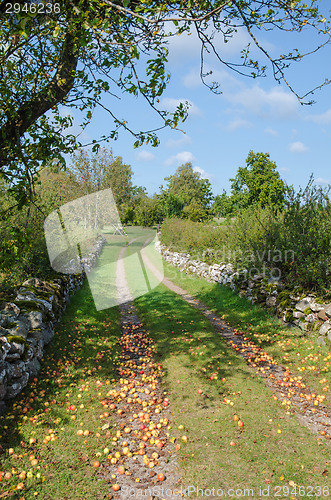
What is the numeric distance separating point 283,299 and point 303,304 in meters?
0.85

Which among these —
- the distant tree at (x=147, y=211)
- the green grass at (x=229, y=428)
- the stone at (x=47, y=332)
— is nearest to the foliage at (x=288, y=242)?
the green grass at (x=229, y=428)

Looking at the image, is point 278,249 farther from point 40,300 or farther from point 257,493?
point 257,493

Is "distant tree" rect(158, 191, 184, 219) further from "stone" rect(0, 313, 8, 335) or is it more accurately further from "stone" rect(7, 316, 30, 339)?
"stone" rect(0, 313, 8, 335)

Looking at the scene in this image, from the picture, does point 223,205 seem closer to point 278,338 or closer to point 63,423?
point 278,338

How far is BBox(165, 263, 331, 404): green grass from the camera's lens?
6.86 metres

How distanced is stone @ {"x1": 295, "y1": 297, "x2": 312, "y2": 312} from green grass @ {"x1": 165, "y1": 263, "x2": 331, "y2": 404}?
0.61 m

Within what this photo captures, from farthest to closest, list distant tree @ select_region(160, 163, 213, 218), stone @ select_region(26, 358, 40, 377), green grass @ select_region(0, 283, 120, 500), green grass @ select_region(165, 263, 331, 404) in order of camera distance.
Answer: distant tree @ select_region(160, 163, 213, 218), green grass @ select_region(165, 263, 331, 404), stone @ select_region(26, 358, 40, 377), green grass @ select_region(0, 283, 120, 500)

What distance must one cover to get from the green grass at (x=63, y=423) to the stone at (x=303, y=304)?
17.4ft

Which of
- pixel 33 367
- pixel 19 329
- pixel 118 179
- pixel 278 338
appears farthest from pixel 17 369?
pixel 118 179

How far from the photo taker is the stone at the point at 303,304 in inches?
359

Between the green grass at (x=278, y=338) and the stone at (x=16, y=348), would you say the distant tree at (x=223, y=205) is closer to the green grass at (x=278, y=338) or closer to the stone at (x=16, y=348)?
the green grass at (x=278, y=338)

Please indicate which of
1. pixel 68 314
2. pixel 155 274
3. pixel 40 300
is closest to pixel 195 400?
pixel 40 300

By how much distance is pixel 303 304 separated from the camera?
30.2 feet

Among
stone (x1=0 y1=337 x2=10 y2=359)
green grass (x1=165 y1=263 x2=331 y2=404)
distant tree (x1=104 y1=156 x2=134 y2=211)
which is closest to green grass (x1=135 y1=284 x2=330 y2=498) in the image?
green grass (x1=165 y1=263 x2=331 y2=404)
